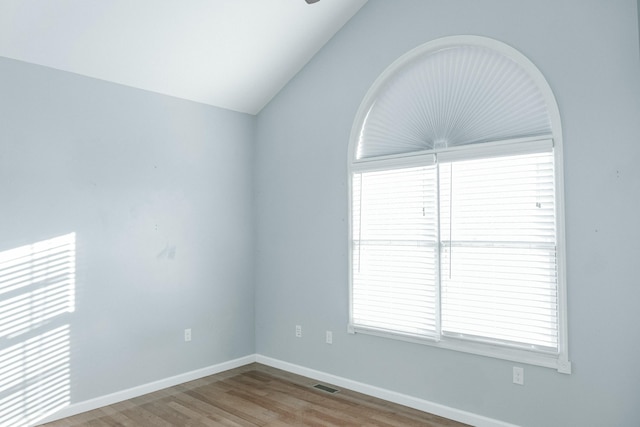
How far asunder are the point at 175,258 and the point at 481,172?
2.71 metres

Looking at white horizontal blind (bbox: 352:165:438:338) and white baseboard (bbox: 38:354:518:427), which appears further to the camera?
white horizontal blind (bbox: 352:165:438:338)

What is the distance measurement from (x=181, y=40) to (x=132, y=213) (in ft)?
4.81

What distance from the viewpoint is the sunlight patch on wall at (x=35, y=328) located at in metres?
3.13

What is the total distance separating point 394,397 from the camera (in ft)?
11.8

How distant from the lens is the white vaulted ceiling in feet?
10.0

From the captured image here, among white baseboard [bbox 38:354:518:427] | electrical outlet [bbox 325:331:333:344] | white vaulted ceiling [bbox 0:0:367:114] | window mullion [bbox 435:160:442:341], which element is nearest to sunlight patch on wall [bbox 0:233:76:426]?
white baseboard [bbox 38:354:518:427]

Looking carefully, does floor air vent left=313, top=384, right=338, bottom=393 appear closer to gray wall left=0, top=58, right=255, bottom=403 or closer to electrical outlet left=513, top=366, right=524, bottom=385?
gray wall left=0, top=58, right=255, bottom=403

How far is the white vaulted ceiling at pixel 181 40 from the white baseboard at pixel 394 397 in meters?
2.65

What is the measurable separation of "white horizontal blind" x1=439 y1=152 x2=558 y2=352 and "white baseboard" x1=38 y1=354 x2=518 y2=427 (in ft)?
1.85

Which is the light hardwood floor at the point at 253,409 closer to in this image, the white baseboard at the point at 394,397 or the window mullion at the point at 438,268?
the white baseboard at the point at 394,397

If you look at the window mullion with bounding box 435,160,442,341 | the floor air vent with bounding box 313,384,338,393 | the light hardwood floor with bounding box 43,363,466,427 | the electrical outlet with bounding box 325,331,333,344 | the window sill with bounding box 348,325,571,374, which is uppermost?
the window mullion with bounding box 435,160,442,341

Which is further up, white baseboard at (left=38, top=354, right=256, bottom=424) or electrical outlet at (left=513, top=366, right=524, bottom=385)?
electrical outlet at (left=513, top=366, right=524, bottom=385)

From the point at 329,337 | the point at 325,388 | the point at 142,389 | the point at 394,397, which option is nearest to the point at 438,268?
the point at 394,397

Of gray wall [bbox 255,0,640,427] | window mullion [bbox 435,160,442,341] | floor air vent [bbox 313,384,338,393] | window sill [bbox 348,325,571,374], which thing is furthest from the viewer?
floor air vent [bbox 313,384,338,393]
